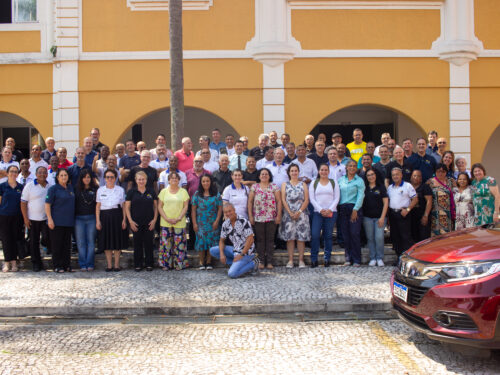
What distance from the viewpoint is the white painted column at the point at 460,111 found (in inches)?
515

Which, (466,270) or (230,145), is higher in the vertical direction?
(230,145)

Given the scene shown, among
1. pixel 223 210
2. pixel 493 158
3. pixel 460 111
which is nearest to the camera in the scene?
pixel 223 210

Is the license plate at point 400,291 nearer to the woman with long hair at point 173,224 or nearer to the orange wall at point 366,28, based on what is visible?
the woman with long hair at point 173,224

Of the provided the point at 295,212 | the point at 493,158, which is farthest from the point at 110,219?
the point at 493,158

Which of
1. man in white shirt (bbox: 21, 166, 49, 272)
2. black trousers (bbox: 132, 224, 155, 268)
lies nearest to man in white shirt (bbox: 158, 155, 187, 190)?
black trousers (bbox: 132, 224, 155, 268)

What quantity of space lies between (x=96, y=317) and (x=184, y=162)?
162 inches

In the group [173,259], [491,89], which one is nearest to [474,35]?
[491,89]

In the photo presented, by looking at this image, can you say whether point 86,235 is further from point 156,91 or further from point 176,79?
point 156,91

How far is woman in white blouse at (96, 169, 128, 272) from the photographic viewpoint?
8742 mm

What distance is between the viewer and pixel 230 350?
16.8 feet

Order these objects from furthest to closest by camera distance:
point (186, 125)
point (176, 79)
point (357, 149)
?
1. point (186, 125)
2. point (357, 149)
3. point (176, 79)

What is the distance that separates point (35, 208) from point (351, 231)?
557cm

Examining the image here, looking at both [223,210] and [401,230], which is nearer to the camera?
[223,210]

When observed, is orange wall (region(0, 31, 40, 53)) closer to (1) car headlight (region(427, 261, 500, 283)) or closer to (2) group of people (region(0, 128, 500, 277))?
(2) group of people (region(0, 128, 500, 277))
